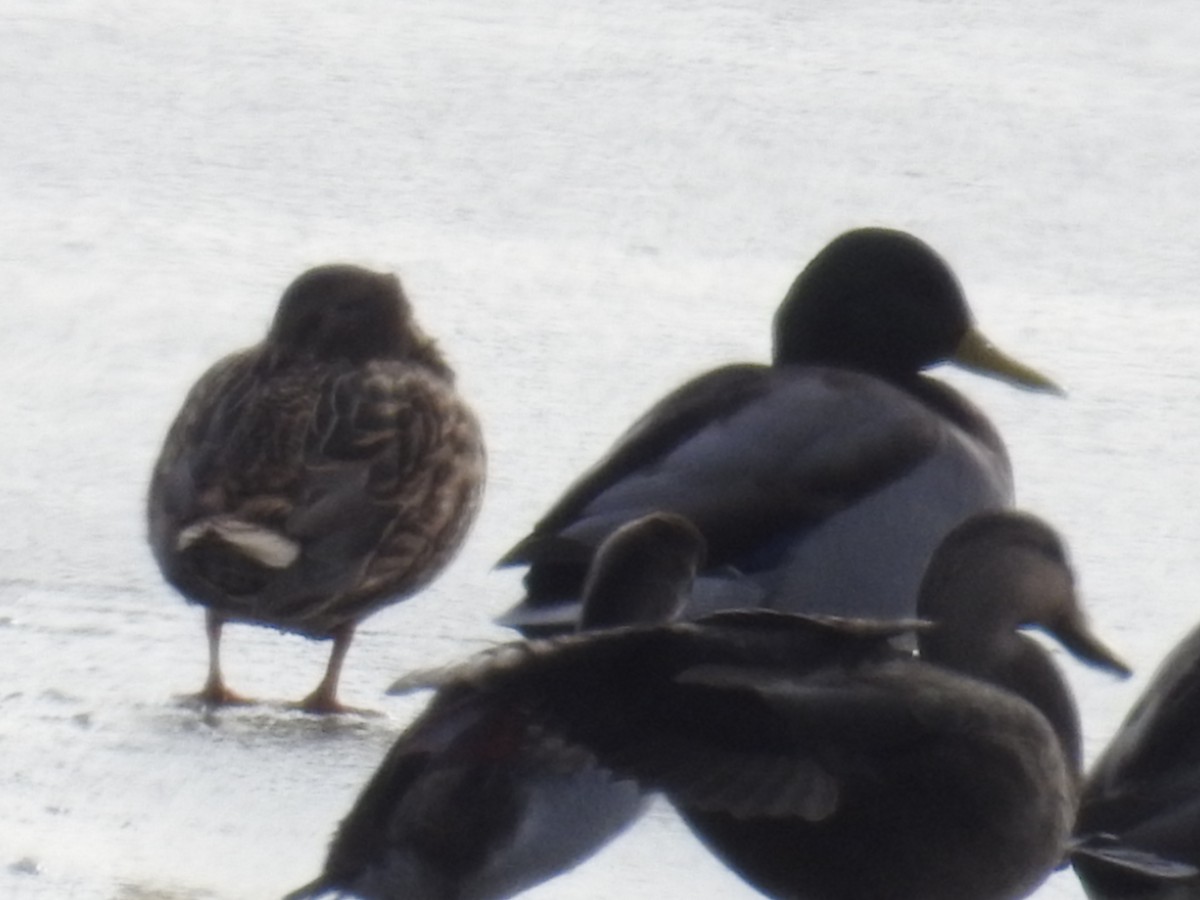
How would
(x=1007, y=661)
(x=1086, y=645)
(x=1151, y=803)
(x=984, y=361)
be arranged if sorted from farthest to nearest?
(x=984, y=361) < (x=1086, y=645) < (x=1007, y=661) < (x=1151, y=803)

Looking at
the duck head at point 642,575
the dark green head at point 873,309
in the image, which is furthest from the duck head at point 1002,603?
the dark green head at point 873,309

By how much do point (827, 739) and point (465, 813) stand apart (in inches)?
19.9

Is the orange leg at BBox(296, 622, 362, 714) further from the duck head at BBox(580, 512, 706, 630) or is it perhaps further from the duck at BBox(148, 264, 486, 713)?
the duck head at BBox(580, 512, 706, 630)

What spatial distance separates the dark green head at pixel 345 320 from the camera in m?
7.00

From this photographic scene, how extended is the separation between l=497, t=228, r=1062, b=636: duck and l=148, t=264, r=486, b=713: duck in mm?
523

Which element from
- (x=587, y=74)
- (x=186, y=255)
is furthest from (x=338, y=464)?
(x=587, y=74)

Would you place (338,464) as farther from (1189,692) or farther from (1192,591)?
(1189,692)

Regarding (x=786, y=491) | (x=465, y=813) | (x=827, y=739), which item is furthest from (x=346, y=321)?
(x=827, y=739)

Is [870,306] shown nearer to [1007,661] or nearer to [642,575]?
[1007,661]

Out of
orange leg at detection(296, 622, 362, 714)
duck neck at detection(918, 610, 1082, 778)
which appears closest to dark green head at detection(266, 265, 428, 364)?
orange leg at detection(296, 622, 362, 714)

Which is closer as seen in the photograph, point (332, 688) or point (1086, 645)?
point (1086, 645)

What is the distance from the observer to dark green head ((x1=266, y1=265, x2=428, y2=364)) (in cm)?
700

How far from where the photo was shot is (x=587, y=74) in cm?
1173

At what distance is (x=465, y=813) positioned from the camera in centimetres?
421
